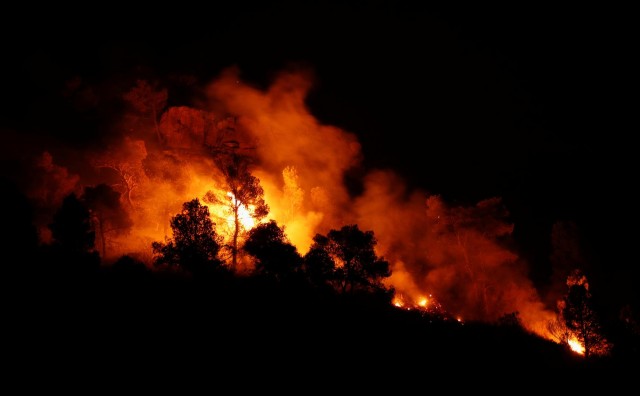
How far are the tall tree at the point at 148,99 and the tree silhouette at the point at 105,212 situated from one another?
12.2 meters

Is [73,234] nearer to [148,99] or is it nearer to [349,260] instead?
[349,260]

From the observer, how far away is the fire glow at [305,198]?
3691 cm

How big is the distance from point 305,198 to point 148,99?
1969cm

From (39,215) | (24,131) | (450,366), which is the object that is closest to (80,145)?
(24,131)

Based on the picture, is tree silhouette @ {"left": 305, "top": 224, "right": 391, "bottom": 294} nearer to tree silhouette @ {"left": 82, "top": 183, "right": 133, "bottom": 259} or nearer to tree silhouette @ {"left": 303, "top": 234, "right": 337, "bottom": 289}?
tree silhouette @ {"left": 303, "top": 234, "right": 337, "bottom": 289}

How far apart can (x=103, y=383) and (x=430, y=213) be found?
3807 centimetres

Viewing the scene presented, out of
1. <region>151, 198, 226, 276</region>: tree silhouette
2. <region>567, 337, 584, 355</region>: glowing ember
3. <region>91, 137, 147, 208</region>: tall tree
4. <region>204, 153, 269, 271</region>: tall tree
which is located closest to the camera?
<region>151, 198, 226, 276</region>: tree silhouette

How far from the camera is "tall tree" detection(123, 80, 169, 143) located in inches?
1762

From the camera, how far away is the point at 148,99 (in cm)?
4528

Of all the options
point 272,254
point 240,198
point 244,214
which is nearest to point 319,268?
point 272,254

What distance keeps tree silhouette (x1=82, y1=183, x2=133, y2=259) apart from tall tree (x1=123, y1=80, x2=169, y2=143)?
481 inches

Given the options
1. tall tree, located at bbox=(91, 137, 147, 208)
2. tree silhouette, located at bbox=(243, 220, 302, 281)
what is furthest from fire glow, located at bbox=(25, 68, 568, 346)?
tree silhouette, located at bbox=(243, 220, 302, 281)

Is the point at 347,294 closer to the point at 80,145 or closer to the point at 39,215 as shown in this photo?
the point at 39,215

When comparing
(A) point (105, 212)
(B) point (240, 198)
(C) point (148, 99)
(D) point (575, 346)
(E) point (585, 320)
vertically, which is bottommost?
(D) point (575, 346)
